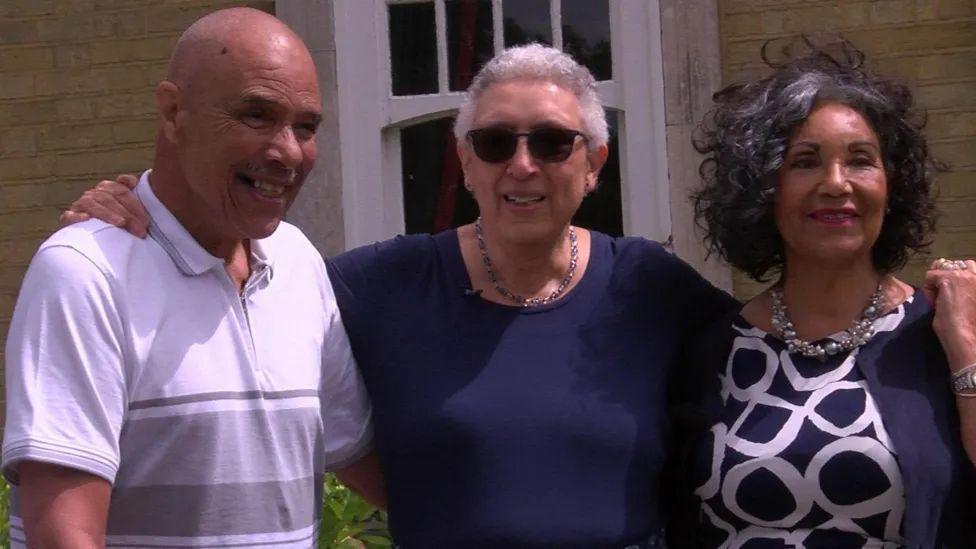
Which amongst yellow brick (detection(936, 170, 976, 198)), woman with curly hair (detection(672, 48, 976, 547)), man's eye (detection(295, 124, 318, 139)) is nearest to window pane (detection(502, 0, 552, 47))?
yellow brick (detection(936, 170, 976, 198))

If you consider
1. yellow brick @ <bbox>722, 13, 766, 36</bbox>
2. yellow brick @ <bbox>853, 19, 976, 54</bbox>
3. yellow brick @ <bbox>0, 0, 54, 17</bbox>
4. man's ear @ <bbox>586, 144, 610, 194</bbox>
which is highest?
yellow brick @ <bbox>0, 0, 54, 17</bbox>

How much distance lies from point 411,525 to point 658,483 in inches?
21.6

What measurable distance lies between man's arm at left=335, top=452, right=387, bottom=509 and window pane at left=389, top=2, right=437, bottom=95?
3.41 m

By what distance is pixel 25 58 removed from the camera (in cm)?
661

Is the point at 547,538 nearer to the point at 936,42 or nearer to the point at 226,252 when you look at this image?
the point at 226,252

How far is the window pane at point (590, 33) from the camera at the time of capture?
6.41 meters

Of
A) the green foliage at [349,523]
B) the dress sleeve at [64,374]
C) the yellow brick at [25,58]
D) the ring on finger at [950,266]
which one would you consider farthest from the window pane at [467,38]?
the dress sleeve at [64,374]

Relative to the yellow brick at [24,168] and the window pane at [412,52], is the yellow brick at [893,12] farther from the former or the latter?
the yellow brick at [24,168]

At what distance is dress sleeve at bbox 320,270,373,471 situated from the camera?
Result: 3074mm

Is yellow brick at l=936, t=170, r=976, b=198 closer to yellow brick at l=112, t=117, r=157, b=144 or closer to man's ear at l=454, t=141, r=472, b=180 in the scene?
man's ear at l=454, t=141, r=472, b=180

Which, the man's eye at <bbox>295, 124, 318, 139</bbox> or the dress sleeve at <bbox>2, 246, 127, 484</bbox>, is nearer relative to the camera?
the dress sleeve at <bbox>2, 246, 127, 484</bbox>

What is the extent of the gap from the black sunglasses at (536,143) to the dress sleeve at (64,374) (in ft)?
3.33

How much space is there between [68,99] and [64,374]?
14.6ft

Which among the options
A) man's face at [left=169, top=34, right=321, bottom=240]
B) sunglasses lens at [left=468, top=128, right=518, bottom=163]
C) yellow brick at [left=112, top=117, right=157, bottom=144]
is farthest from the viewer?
yellow brick at [left=112, top=117, right=157, bottom=144]
